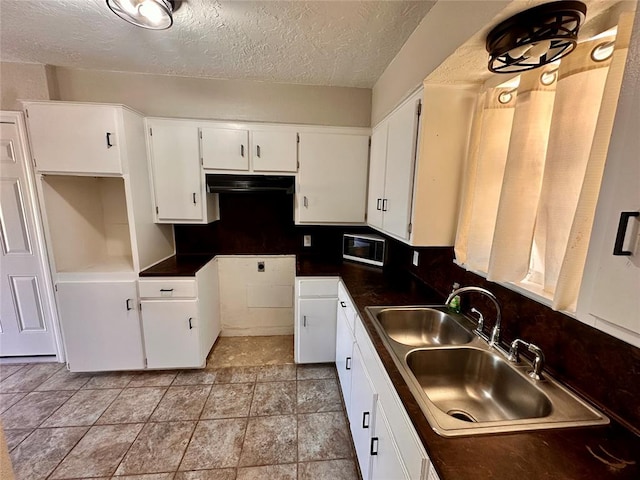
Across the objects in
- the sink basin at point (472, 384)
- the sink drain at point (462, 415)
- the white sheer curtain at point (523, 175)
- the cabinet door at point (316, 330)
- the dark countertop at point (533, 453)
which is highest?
the white sheer curtain at point (523, 175)

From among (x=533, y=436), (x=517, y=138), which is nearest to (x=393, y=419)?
(x=533, y=436)

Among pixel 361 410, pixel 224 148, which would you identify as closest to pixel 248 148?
pixel 224 148

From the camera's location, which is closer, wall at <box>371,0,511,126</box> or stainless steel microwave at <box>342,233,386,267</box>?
wall at <box>371,0,511,126</box>

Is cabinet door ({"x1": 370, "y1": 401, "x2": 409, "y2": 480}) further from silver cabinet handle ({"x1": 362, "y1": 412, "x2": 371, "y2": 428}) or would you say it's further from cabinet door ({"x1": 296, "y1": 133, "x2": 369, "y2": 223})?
cabinet door ({"x1": 296, "y1": 133, "x2": 369, "y2": 223})

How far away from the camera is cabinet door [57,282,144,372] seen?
2.08 metres

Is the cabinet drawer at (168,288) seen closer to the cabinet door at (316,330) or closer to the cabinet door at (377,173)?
the cabinet door at (316,330)

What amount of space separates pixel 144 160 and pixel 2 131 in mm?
1021

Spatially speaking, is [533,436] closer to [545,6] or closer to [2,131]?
[545,6]

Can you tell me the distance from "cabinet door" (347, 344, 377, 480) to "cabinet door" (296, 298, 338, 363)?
2.17 feet

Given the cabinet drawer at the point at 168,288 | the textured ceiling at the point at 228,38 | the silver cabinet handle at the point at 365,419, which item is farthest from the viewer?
the cabinet drawer at the point at 168,288

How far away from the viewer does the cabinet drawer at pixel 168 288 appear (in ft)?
6.93

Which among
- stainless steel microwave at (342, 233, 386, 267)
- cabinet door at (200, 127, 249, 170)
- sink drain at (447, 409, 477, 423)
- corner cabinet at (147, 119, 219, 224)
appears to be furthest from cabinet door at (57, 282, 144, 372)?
sink drain at (447, 409, 477, 423)

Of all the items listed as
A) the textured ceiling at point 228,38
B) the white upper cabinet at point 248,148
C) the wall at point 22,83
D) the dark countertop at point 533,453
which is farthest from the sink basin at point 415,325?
the wall at point 22,83

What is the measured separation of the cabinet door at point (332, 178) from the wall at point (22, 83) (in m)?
2.14
